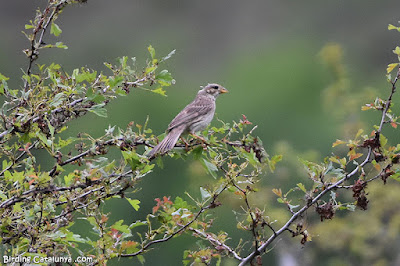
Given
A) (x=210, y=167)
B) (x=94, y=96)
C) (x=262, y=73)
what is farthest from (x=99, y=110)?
(x=262, y=73)

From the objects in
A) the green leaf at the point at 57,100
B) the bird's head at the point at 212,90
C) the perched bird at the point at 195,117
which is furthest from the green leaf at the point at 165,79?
the bird's head at the point at 212,90

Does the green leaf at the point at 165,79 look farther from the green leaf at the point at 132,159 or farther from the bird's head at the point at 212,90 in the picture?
the bird's head at the point at 212,90

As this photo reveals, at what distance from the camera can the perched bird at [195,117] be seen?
6.15 m

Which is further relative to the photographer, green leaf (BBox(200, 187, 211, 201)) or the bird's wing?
the bird's wing

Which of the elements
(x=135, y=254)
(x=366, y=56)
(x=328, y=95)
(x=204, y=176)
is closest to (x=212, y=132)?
(x=135, y=254)

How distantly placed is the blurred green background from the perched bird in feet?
8.22

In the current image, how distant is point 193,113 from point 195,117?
0.08 meters

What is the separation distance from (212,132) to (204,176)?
6.73 metres

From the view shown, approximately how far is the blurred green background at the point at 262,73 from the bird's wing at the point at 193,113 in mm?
3070

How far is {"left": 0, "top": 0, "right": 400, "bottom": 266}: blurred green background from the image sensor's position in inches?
517

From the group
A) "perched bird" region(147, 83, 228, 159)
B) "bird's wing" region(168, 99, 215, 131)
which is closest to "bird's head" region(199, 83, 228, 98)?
"perched bird" region(147, 83, 228, 159)

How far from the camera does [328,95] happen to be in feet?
42.7

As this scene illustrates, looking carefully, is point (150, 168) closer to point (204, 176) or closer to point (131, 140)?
point (131, 140)

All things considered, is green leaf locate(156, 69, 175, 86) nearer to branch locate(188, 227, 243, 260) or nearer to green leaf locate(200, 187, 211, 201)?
green leaf locate(200, 187, 211, 201)
